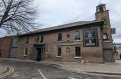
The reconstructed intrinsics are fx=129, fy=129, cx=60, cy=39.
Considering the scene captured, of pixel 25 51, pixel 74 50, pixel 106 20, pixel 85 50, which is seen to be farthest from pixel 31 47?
→ pixel 106 20

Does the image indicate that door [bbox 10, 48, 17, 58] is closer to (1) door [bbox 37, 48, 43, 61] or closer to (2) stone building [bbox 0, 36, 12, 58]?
(2) stone building [bbox 0, 36, 12, 58]

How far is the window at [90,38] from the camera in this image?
65.0ft

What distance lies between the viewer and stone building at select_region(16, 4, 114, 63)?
1986 centimetres

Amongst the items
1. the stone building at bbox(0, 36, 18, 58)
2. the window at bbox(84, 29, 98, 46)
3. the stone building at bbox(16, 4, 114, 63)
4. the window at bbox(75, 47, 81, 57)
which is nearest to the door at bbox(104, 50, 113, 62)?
the stone building at bbox(16, 4, 114, 63)

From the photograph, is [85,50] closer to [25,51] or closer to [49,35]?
[49,35]

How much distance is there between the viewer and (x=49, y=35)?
25500mm

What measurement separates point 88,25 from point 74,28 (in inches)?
103

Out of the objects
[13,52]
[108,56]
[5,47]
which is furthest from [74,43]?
[5,47]

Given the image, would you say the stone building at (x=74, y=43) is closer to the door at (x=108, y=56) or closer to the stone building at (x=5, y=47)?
the door at (x=108, y=56)

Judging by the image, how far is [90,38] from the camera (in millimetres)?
20266

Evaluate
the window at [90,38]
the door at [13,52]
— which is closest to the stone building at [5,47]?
the door at [13,52]

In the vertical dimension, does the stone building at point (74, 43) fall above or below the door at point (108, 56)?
above

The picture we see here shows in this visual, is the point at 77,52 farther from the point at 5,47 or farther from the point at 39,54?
the point at 5,47

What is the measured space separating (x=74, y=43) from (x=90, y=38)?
2820 millimetres
